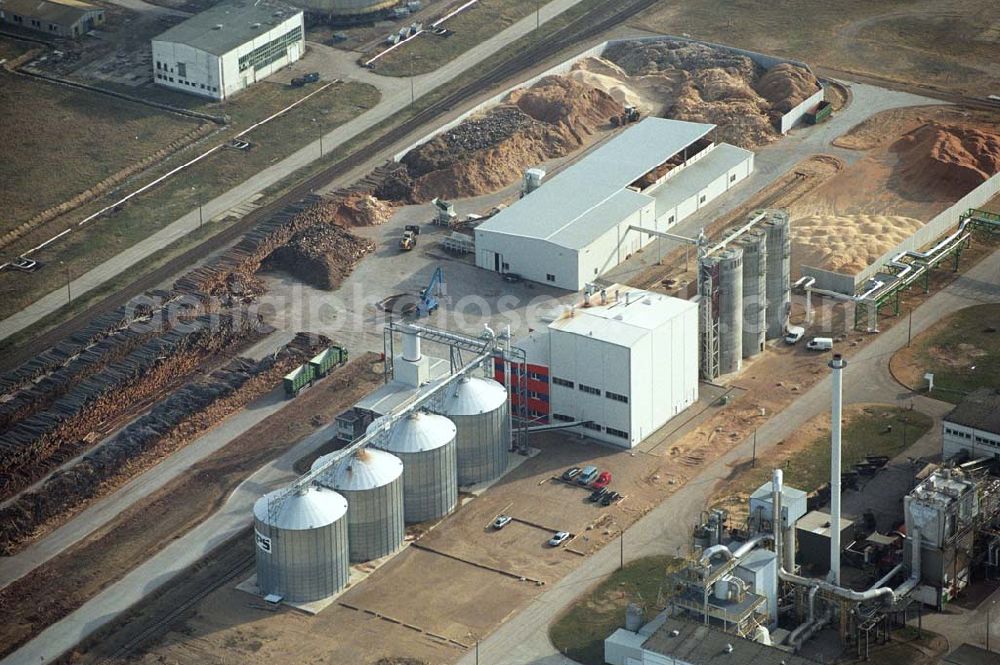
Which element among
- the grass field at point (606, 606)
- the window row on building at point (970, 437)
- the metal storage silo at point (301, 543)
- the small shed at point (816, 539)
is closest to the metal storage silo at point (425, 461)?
the metal storage silo at point (301, 543)

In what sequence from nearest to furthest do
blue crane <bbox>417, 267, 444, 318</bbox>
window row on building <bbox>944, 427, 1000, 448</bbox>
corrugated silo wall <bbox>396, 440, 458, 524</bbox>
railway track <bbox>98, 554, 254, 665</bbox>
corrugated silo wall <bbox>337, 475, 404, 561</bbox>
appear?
railway track <bbox>98, 554, 254, 665</bbox>
corrugated silo wall <bbox>337, 475, 404, 561</bbox>
corrugated silo wall <bbox>396, 440, 458, 524</bbox>
window row on building <bbox>944, 427, 1000, 448</bbox>
blue crane <bbox>417, 267, 444, 318</bbox>

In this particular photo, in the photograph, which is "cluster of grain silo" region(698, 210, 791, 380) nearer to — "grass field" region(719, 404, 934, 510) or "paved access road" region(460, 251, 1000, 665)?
"paved access road" region(460, 251, 1000, 665)

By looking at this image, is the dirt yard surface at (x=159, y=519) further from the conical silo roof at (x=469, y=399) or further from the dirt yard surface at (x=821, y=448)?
the dirt yard surface at (x=821, y=448)

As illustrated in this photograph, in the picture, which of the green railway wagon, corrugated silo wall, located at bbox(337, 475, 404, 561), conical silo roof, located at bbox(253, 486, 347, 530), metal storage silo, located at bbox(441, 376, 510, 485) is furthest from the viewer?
the green railway wagon

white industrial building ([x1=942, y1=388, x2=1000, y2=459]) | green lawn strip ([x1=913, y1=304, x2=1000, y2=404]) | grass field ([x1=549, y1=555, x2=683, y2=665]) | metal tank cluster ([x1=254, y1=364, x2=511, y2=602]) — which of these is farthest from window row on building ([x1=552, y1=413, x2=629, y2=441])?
green lawn strip ([x1=913, y1=304, x2=1000, y2=404])

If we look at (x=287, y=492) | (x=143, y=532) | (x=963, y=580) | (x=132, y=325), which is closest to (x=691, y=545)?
(x=963, y=580)

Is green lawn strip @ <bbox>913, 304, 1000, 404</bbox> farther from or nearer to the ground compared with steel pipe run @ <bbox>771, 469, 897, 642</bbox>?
nearer to the ground

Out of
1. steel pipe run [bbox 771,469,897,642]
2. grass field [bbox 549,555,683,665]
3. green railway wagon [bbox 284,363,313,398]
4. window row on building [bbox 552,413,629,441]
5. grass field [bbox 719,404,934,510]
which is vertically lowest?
grass field [bbox 549,555,683,665]
